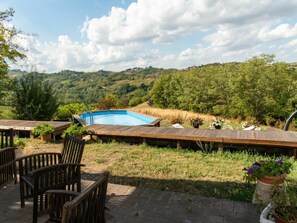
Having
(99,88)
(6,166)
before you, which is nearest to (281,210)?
(6,166)

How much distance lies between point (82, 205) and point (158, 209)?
1752 mm

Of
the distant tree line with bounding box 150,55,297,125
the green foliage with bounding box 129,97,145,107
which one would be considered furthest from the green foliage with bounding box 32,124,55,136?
the green foliage with bounding box 129,97,145,107

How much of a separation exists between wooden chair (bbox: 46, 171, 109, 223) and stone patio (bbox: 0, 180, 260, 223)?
839mm

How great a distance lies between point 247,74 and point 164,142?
34.3ft

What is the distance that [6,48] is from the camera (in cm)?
952

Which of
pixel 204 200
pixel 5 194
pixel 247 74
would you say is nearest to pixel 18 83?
pixel 5 194

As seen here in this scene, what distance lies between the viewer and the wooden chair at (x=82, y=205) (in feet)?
4.60

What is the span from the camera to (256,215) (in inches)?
114

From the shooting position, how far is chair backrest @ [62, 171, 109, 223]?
1387 millimetres

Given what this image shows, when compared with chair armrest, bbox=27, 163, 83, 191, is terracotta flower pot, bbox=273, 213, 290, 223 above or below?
below

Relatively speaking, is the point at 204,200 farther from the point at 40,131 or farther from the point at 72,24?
the point at 72,24

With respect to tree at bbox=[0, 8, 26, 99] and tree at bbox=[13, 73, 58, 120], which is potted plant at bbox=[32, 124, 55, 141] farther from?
tree at bbox=[0, 8, 26, 99]

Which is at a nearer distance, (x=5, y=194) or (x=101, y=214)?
(x=101, y=214)

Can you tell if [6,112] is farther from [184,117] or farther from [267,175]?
[267,175]
